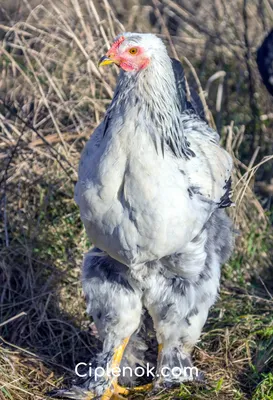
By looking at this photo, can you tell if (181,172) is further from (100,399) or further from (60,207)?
(60,207)

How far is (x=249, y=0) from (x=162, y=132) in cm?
350

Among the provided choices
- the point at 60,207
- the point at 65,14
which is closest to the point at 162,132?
the point at 60,207

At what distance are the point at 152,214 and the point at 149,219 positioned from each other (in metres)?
0.03

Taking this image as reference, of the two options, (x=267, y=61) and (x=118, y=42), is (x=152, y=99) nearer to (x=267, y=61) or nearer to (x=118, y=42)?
(x=118, y=42)

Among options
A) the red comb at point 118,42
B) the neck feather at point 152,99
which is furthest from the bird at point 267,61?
the red comb at point 118,42

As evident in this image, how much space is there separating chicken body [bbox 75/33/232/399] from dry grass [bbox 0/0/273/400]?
0.38 meters

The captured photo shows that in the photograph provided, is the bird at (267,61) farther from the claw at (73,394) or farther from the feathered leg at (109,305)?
the claw at (73,394)

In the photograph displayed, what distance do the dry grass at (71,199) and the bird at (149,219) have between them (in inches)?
12.5

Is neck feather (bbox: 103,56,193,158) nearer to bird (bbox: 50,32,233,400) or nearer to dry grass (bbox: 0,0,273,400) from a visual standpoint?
bird (bbox: 50,32,233,400)

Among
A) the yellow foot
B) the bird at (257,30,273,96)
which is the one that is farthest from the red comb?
the bird at (257,30,273,96)

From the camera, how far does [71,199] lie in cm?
505

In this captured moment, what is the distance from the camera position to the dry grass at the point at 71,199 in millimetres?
4199

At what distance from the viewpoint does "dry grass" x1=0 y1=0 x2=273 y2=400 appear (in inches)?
165

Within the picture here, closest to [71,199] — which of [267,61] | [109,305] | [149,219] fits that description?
[109,305]
